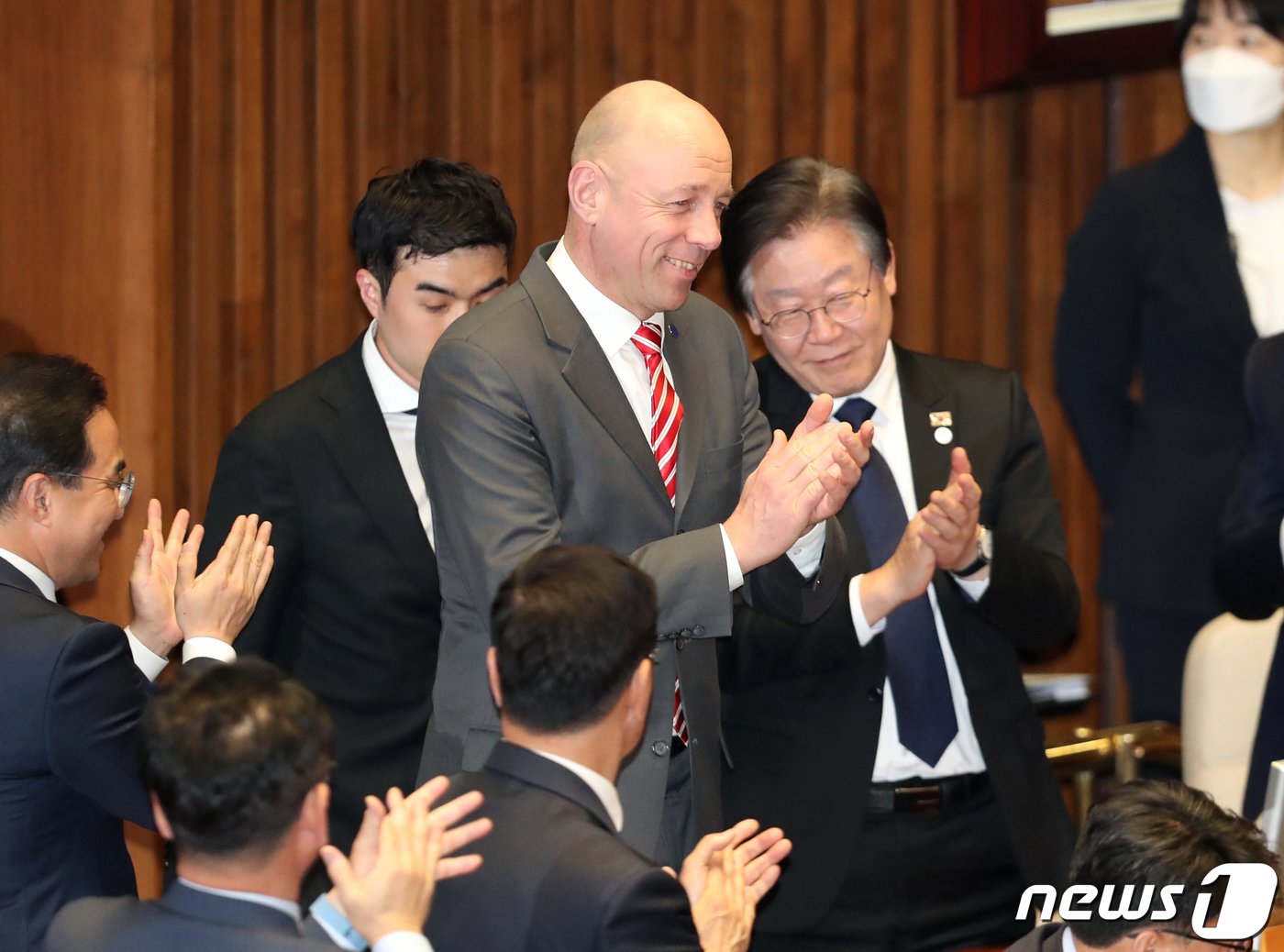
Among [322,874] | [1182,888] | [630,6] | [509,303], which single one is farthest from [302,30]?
[1182,888]

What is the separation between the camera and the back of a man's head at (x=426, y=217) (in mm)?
3492

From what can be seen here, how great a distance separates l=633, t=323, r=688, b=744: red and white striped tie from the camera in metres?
2.84

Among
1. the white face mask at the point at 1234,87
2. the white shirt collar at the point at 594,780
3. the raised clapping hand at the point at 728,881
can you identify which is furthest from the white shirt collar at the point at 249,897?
the white face mask at the point at 1234,87

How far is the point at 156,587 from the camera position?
2969 mm

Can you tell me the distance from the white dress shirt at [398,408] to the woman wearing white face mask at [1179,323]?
2026 mm

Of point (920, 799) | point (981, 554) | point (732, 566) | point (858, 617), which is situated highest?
point (732, 566)

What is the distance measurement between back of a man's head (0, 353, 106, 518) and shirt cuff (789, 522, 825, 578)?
1.14m

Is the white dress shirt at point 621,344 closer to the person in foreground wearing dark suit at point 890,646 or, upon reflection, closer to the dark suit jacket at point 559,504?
the dark suit jacket at point 559,504

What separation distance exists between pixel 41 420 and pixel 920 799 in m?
1.65

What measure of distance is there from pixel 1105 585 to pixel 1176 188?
1049mm

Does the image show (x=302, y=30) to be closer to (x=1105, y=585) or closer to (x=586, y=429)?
(x=586, y=429)

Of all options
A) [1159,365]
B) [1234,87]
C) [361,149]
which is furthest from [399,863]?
[1234,87]

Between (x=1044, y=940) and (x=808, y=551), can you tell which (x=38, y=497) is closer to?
(x=808, y=551)

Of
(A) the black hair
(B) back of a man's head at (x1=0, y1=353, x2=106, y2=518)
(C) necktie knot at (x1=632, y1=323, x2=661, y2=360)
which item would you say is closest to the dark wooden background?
(B) back of a man's head at (x1=0, y1=353, x2=106, y2=518)
